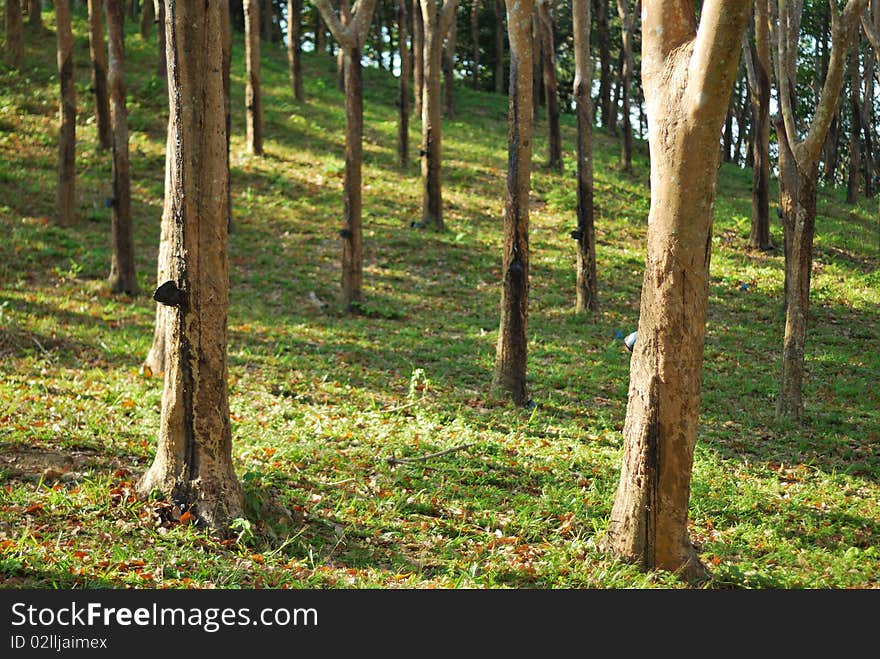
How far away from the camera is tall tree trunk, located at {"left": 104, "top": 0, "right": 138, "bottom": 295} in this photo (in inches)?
438

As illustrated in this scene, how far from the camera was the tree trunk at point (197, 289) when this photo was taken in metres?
5.21

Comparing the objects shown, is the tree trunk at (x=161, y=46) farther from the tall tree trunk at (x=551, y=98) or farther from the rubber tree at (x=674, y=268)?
the rubber tree at (x=674, y=268)

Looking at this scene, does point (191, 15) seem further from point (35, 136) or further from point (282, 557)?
point (35, 136)

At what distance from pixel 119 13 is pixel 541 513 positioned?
8.85 m

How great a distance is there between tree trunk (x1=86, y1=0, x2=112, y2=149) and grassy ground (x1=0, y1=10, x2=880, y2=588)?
0.72 m

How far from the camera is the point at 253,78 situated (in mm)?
18984

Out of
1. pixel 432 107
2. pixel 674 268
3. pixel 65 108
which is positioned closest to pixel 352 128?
pixel 432 107

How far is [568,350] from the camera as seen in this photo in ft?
38.2

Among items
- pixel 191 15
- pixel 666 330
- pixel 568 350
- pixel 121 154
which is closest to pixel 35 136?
pixel 121 154

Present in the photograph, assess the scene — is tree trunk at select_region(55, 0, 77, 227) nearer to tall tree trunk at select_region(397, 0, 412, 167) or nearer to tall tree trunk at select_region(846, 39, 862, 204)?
tall tree trunk at select_region(397, 0, 412, 167)

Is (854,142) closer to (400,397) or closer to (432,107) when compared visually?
(432,107)

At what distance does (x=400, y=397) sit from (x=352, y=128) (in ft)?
15.1

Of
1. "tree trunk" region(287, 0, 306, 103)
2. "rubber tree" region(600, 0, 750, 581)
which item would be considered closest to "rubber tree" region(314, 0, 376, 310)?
"rubber tree" region(600, 0, 750, 581)

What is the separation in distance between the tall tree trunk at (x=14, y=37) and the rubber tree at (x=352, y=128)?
14292mm
